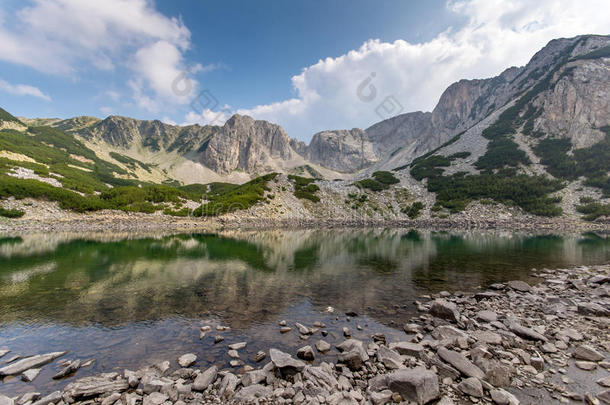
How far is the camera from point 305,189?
101562mm

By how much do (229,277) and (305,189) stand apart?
79.8 metres

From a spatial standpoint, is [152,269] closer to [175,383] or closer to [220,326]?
[220,326]

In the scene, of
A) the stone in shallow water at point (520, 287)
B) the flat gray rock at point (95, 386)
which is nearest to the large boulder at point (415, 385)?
the flat gray rock at point (95, 386)

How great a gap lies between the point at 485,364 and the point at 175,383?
32.5 ft

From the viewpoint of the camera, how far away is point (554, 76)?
126938 millimetres

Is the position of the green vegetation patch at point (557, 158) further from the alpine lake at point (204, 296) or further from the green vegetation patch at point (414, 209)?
the alpine lake at point (204, 296)

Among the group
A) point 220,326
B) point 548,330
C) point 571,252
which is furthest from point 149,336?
point 571,252

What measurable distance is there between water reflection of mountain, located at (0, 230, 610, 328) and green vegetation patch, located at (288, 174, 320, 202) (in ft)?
195

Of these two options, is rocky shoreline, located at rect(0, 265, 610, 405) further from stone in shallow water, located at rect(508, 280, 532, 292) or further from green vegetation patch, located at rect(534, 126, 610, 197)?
green vegetation patch, located at rect(534, 126, 610, 197)

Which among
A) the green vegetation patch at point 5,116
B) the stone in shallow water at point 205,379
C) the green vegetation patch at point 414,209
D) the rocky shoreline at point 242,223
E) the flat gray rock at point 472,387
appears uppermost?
the green vegetation patch at point 5,116

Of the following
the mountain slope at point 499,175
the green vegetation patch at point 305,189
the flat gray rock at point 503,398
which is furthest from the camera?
the green vegetation patch at point 305,189

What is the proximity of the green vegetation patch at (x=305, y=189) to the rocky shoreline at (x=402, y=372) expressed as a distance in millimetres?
84416

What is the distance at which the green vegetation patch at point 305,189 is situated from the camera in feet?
318

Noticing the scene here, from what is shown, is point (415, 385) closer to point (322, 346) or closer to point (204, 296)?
point (322, 346)
